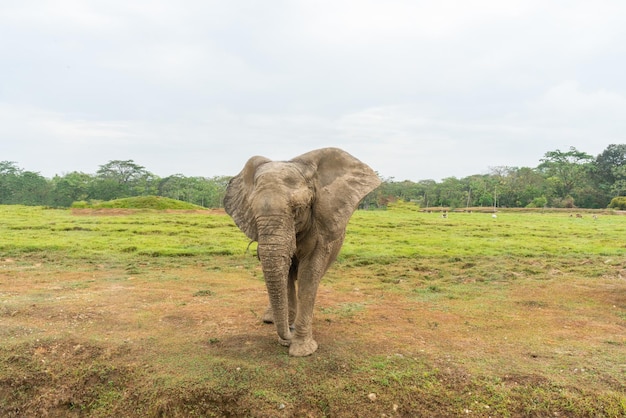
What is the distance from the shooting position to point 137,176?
6028 cm

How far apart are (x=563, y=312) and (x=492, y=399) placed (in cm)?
391

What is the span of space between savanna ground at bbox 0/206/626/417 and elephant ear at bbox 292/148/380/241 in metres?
1.54

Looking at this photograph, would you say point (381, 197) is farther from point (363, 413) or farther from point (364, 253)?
point (363, 413)

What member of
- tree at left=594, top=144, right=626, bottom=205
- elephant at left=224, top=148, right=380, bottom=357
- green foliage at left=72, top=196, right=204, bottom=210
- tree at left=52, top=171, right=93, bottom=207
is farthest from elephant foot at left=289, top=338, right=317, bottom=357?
tree at left=594, top=144, right=626, bottom=205

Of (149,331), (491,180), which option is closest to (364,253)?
(149,331)

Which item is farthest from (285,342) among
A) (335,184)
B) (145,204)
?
(145,204)

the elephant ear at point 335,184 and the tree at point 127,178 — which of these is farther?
the tree at point 127,178

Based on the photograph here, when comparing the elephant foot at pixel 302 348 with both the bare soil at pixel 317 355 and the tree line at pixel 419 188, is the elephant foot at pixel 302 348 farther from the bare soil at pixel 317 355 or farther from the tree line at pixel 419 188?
the tree line at pixel 419 188

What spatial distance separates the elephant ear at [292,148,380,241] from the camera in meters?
4.71

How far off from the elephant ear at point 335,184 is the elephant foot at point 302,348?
49.0 inches

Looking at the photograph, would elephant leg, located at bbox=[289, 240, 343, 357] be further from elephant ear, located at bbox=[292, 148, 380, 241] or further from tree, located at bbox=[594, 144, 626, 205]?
tree, located at bbox=[594, 144, 626, 205]

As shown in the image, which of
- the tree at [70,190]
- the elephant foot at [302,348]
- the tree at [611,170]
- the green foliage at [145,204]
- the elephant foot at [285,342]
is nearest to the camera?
the elephant foot at [302,348]

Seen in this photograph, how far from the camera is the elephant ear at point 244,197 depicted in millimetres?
4742

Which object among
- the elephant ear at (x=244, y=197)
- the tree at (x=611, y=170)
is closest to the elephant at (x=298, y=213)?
the elephant ear at (x=244, y=197)
